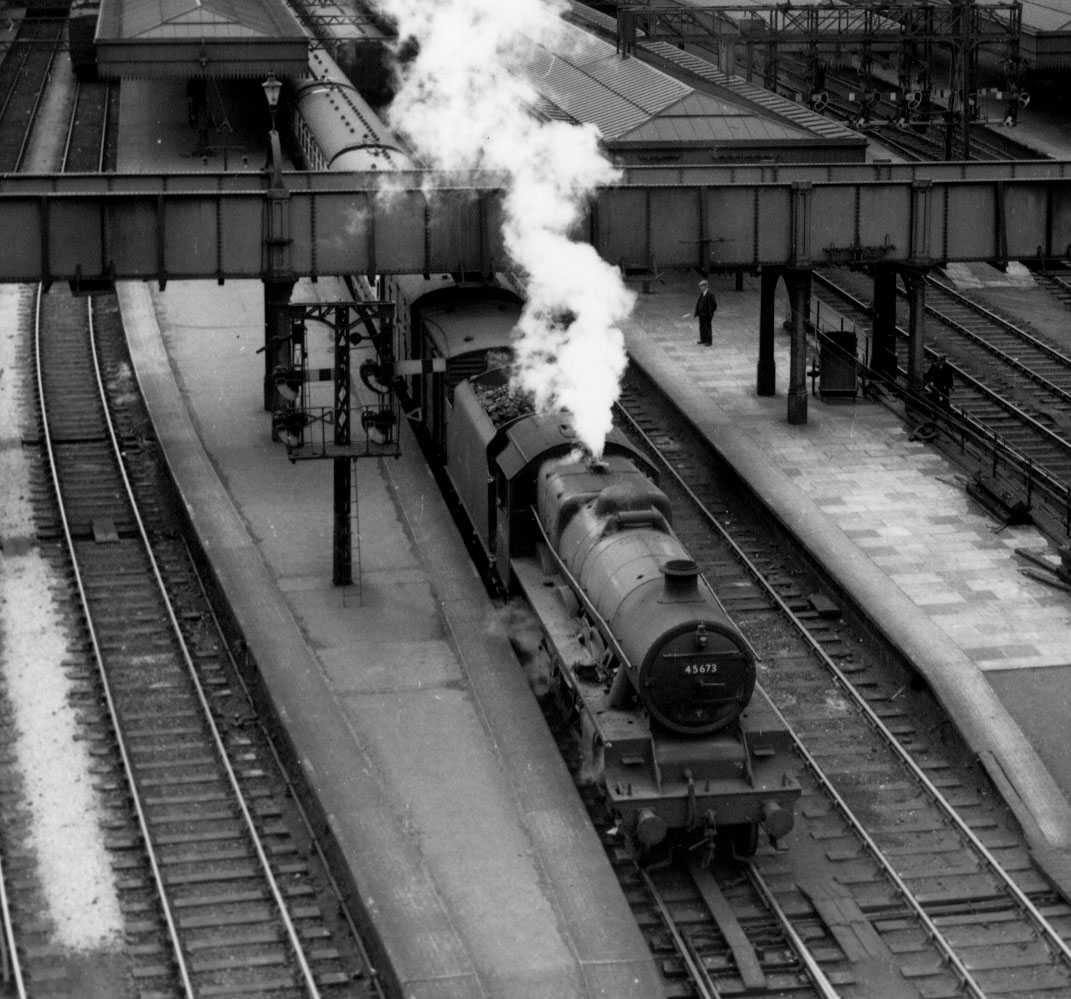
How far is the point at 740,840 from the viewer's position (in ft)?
78.7

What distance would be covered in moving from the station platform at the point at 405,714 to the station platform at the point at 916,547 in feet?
18.0

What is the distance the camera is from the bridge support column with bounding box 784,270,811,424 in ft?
128

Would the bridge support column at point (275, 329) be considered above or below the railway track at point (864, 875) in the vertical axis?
above

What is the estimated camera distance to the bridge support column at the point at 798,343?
38.9 meters

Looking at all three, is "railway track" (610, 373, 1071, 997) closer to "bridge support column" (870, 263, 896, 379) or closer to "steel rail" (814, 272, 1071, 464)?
"steel rail" (814, 272, 1071, 464)

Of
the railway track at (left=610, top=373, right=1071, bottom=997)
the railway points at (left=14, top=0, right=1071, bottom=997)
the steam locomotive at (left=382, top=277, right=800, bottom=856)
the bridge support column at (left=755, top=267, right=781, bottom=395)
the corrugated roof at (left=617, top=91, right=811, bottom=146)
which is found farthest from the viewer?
the corrugated roof at (left=617, top=91, right=811, bottom=146)

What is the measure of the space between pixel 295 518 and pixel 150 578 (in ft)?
9.06

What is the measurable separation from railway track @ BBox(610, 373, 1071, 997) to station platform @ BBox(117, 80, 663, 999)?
1164 millimetres

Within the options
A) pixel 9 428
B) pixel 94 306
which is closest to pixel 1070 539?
pixel 9 428

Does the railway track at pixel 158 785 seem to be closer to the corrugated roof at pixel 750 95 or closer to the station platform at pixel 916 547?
the station platform at pixel 916 547

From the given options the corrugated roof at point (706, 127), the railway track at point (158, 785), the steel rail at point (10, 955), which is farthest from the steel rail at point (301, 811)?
the corrugated roof at point (706, 127)

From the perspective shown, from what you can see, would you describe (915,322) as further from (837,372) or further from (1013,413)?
(1013,413)

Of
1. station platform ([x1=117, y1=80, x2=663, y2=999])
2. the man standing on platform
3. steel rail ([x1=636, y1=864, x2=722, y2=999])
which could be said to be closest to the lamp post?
station platform ([x1=117, y1=80, x2=663, y2=999])

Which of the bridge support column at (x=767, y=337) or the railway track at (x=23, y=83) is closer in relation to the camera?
the bridge support column at (x=767, y=337)
